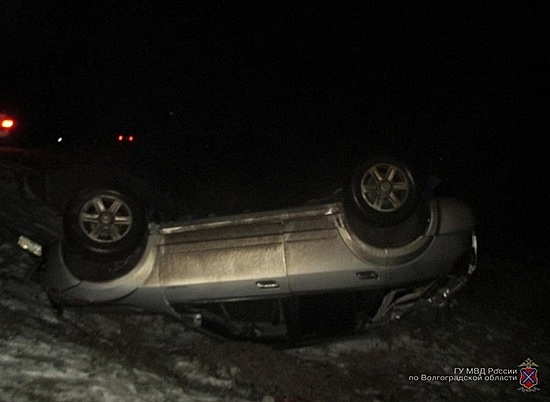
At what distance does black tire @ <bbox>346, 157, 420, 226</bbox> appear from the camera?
158 inches

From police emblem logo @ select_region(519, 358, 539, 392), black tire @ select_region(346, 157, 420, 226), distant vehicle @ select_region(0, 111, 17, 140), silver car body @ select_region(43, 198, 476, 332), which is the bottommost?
police emblem logo @ select_region(519, 358, 539, 392)

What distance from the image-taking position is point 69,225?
417 cm

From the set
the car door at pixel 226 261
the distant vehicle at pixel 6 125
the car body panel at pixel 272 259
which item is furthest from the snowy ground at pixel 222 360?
the distant vehicle at pixel 6 125

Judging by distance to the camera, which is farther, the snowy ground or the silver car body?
the silver car body

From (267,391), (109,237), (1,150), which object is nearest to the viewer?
(267,391)

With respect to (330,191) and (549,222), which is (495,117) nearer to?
(549,222)

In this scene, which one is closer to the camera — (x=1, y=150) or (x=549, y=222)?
(x=1, y=150)

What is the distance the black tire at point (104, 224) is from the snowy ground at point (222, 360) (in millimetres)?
713

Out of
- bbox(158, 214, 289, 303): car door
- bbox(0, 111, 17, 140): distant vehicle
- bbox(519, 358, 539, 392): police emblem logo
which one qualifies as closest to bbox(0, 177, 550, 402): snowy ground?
bbox(519, 358, 539, 392): police emblem logo

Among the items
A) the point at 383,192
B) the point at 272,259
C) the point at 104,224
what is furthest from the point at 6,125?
the point at 383,192

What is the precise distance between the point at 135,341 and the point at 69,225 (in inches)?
43.9

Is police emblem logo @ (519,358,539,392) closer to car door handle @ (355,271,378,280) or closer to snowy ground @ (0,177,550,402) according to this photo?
snowy ground @ (0,177,550,402)

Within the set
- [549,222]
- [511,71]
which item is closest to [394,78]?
[511,71]

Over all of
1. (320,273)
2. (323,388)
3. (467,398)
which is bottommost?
(467,398)
